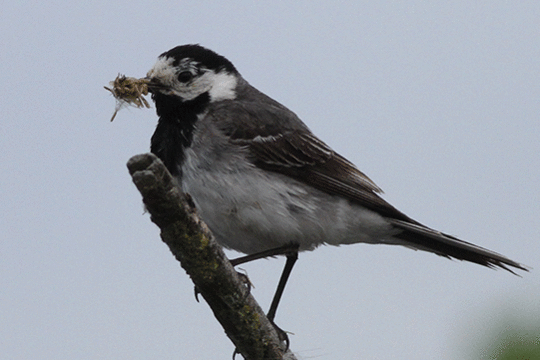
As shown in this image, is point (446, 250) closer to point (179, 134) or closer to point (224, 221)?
point (224, 221)

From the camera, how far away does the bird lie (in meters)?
5.50

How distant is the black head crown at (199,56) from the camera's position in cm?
629

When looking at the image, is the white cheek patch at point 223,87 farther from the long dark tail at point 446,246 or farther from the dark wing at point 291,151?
the long dark tail at point 446,246

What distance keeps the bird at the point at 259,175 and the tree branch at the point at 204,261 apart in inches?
31.9

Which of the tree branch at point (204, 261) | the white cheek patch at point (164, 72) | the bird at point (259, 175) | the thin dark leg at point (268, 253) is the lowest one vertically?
the tree branch at point (204, 261)

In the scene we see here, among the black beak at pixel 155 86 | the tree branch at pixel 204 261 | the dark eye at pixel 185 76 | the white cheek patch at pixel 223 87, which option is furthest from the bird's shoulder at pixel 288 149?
the tree branch at pixel 204 261

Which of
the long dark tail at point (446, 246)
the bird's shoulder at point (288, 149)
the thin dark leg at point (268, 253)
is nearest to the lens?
the thin dark leg at point (268, 253)

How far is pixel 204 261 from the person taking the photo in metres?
4.43

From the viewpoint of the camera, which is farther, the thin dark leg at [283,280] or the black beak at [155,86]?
the black beak at [155,86]

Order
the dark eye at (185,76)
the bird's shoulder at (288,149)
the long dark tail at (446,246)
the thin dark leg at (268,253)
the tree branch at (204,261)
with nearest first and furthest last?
the tree branch at (204,261) → the thin dark leg at (268,253) → the bird's shoulder at (288,149) → the long dark tail at (446,246) → the dark eye at (185,76)

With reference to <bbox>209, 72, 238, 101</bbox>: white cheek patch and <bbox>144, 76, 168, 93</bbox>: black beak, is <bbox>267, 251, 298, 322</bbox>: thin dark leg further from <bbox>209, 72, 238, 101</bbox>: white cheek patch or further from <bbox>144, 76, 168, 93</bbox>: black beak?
<bbox>144, 76, 168, 93</bbox>: black beak

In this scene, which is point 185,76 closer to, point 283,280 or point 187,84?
point 187,84

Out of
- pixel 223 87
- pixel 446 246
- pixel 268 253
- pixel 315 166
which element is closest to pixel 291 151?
pixel 315 166

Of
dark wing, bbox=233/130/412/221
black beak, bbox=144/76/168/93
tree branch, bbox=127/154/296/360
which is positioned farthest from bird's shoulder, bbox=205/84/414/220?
tree branch, bbox=127/154/296/360
